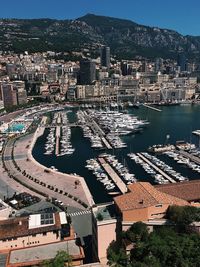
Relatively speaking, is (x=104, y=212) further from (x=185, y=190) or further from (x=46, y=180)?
(x=46, y=180)

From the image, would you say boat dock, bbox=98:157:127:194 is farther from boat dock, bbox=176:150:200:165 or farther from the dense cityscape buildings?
boat dock, bbox=176:150:200:165

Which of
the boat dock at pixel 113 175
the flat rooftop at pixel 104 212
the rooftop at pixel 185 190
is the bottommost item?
the boat dock at pixel 113 175

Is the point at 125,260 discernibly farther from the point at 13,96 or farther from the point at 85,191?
the point at 13,96

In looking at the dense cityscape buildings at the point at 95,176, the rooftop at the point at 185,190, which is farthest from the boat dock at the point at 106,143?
the rooftop at the point at 185,190

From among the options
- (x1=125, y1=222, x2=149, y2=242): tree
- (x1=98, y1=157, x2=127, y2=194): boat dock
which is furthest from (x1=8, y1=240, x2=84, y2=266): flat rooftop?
(x1=98, y1=157, x2=127, y2=194): boat dock

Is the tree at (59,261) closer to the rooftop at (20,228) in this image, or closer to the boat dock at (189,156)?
the rooftop at (20,228)

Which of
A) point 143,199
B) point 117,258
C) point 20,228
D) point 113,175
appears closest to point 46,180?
point 113,175
